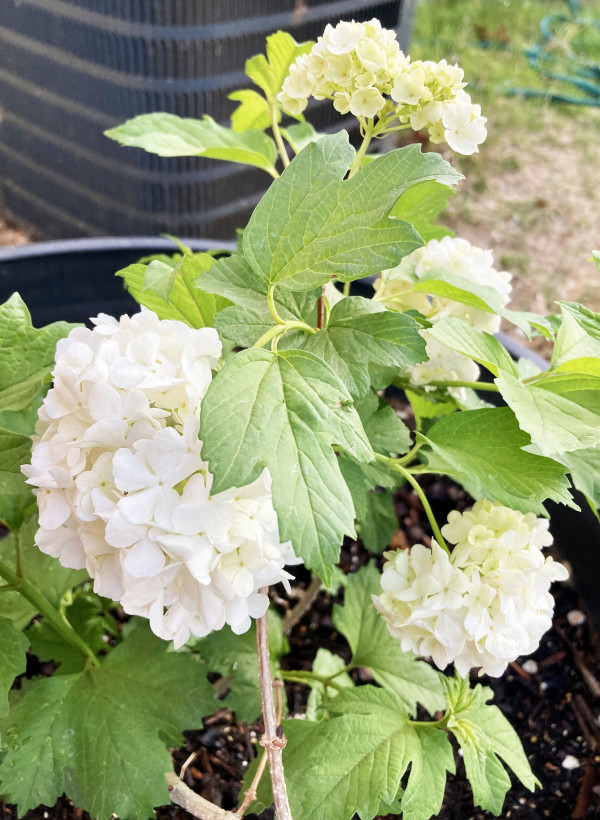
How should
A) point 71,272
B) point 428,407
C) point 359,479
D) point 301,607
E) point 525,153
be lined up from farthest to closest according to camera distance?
point 525,153
point 71,272
point 301,607
point 428,407
point 359,479

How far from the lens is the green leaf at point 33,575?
0.98 meters

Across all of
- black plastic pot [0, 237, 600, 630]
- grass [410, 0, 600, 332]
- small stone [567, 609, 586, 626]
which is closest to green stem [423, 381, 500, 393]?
black plastic pot [0, 237, 600, 630]

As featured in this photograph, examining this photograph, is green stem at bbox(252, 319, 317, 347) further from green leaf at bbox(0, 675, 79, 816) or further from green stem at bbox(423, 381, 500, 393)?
green leaf at bbox(0, 675, 79, 816)

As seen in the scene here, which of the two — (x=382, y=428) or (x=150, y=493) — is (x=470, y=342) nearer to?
(x=382, y=428)

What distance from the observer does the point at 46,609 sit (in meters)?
0.86

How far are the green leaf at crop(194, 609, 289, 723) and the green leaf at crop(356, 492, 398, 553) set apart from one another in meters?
0.22

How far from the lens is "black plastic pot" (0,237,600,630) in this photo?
125cm

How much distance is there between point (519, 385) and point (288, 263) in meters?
0.26

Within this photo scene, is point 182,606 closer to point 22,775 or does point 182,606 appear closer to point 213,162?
point 22,775

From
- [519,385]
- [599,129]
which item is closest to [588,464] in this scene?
[519,385]

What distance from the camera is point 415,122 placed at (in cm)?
69

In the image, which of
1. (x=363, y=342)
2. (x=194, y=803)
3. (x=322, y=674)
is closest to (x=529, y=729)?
(x=322, y=674)

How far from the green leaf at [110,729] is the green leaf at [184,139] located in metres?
0.62

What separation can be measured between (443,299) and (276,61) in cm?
37
